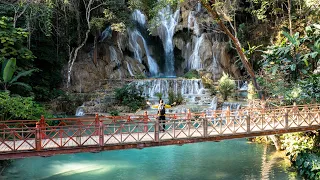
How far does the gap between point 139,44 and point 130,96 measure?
936cm

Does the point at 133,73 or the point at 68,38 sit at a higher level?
the point at 68,38

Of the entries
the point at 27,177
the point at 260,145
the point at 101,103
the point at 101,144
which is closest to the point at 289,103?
the point at 260,145

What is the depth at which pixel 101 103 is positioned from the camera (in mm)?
23031

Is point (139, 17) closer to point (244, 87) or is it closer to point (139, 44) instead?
point (139, 44)

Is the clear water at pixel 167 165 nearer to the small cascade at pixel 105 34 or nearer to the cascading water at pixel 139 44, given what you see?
the cascading water at pixel 139 44

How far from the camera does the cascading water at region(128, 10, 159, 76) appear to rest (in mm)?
30328

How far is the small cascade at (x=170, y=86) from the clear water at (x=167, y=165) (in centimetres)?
1009

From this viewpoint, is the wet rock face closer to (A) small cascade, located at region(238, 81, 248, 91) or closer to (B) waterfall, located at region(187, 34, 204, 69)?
(B) waterfall, located at region(187, 34, 204, 69)

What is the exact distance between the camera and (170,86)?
981 inches

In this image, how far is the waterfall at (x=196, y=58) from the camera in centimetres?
3036

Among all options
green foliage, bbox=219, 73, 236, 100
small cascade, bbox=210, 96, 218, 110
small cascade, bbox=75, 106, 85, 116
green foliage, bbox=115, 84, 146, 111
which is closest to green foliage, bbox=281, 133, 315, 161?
small cascade, bbox=210, 96, 218, 110

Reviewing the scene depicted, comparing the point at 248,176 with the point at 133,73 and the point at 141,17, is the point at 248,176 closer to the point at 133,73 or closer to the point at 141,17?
the point at 133,73

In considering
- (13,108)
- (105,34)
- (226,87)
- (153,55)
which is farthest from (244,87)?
(13,108)

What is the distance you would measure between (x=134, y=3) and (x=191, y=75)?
8625mm
